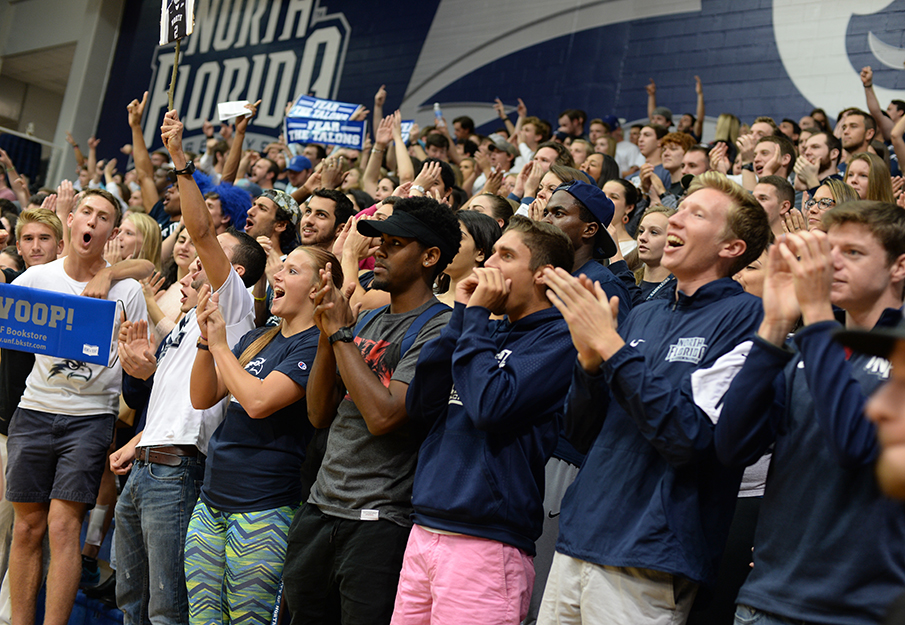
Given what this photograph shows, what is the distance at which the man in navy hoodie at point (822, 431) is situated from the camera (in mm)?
1724

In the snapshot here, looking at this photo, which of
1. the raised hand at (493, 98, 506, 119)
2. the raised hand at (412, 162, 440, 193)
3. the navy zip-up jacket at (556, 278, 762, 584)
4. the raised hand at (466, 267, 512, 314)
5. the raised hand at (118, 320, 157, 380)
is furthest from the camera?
the raised hand at (493, 98, 506, 119)

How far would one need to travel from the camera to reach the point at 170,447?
11.4ft

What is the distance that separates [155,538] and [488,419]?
5.73ft

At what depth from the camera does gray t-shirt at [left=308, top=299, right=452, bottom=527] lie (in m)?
2.69

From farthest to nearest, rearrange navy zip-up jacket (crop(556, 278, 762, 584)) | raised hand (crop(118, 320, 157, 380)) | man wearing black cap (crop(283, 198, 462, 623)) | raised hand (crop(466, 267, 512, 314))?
raised hand (crop(118, 320, 157, 380)) < man wearing black cap (crop(283, 198, 462, 623)) < raised hand (crop(466, 267, 512, 314)) < navy zip-up jacket (crop(556, 278, 762, 584))

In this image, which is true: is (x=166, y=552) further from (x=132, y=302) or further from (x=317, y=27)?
(x=317, y=27)

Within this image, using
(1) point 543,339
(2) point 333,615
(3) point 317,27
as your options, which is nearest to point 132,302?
(2) point 333,615

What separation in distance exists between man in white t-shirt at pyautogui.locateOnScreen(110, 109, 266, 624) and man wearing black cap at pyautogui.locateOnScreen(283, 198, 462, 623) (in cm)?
78

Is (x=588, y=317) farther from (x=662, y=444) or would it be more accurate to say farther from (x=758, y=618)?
(x=758, y=618)

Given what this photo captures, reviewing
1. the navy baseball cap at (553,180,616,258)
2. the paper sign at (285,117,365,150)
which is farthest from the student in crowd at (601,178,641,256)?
the paper sign at (285,117,365,150)

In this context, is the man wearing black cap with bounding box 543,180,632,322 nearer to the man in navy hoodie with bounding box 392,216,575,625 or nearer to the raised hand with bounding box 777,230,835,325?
the man in navy hoodie with bounding box 392,216,575,625

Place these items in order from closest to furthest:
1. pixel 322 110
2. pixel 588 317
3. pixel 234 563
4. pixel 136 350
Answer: pixel 588 317
pixel 234 563
pixel 136 350
pixel 322 110

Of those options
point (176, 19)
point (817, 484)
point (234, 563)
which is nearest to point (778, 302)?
point (817, 484)

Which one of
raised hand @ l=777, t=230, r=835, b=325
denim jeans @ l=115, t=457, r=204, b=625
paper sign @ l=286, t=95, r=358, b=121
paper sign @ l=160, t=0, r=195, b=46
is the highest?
paper sign @ l=286, t=95, r=358, b=121
